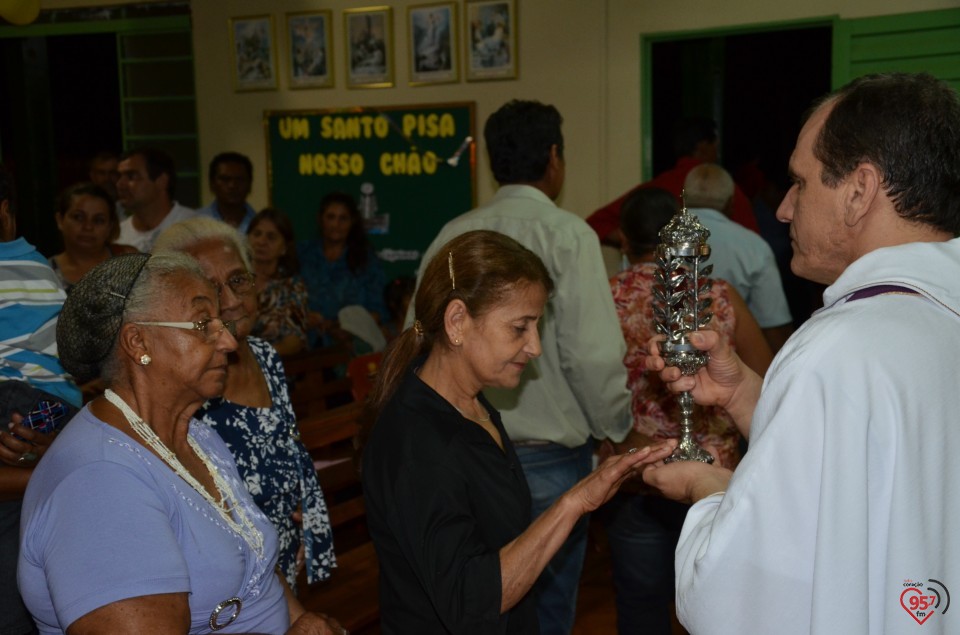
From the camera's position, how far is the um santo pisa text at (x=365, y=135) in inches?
299

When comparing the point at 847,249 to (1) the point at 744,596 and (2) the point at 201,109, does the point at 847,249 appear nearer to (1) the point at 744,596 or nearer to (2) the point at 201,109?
(1) the point at 744,596

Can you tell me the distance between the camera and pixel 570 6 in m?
7.00

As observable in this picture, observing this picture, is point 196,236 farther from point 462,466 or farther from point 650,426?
point 650,426

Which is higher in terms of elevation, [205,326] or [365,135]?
[365,135]

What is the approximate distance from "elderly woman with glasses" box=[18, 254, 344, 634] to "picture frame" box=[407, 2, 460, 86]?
5343 millimetres

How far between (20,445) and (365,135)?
17.7 feet

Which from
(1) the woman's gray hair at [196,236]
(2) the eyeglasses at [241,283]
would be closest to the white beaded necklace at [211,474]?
Result: (2) the eyeglasses at [241,283]

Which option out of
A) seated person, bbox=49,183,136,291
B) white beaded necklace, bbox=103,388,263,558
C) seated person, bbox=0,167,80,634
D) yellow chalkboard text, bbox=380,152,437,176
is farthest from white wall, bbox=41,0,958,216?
white beaded necklace, bbox=103,388,263,558

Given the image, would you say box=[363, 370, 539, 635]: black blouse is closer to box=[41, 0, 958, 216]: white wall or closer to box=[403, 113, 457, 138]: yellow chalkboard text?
box=[41, 0, 958, 216]: white wall

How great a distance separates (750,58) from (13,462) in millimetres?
8941

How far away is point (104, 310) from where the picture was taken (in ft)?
7.20

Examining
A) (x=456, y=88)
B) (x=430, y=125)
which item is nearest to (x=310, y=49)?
(x=430, y=125)

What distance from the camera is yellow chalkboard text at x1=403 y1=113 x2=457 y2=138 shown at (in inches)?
295

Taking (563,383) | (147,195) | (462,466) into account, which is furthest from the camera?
(147,195)
